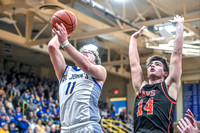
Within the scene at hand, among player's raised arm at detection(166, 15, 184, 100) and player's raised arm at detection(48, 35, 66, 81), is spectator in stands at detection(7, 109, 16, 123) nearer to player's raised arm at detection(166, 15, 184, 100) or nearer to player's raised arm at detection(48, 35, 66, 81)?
player's raised arm at detection(48, 35, 66, 81)

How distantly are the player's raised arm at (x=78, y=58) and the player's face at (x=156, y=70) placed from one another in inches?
21.9

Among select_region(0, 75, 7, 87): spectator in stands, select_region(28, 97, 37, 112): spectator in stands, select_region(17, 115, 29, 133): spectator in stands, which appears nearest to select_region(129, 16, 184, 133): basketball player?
select_region(17, 115, 29, 133): spectator in stands

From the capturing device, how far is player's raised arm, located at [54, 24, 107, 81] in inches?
121

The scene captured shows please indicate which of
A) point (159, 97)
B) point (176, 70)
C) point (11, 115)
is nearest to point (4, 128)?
point (11, 115)

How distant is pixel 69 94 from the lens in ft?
11.2

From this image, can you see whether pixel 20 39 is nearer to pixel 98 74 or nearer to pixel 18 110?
pixel 18 110

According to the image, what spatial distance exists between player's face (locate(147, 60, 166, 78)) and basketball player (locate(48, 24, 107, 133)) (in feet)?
1.82

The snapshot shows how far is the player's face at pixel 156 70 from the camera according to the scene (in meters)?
3.32

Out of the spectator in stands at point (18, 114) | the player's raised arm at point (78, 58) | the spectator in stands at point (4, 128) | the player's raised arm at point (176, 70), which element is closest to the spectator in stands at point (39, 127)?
the spectator in stands at point (18, 114)

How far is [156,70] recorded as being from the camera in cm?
333

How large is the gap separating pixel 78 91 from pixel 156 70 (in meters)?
0.87

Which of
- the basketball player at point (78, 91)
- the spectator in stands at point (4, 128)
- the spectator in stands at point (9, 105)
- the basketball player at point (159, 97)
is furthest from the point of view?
the spectator in stands at point (9, 105)

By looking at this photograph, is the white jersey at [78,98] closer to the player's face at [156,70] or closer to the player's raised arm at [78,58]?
the player's raised arm at [78,58]

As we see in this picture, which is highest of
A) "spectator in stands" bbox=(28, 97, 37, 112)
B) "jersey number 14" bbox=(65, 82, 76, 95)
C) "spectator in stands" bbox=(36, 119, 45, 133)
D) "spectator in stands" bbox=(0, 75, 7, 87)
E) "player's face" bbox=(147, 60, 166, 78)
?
"spectator in stands" bbox=(0, 75, 7, 87)
